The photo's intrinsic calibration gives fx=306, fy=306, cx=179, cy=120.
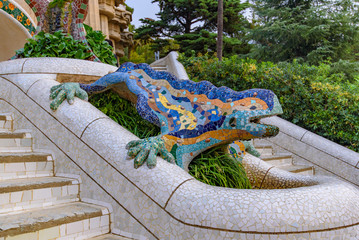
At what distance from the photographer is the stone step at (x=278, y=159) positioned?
494cm

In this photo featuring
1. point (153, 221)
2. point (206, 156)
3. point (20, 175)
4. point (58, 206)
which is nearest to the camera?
point (153, 221)

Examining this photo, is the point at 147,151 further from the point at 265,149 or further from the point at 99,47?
the point at 265,149

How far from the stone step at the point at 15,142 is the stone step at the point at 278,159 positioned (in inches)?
130

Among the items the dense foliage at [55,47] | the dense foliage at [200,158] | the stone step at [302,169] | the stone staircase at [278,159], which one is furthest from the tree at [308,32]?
the dense foliage at [200,158]

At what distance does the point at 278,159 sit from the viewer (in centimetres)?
515

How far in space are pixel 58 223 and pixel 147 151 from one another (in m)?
0.86

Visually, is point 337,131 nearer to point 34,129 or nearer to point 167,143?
point 167,143

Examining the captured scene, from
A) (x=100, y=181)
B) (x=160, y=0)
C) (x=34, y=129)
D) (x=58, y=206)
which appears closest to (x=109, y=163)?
(x=100, y=181)

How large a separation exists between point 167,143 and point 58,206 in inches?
43.6

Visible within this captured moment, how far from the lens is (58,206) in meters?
2.64

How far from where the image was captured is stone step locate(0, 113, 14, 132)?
3555 millimetres

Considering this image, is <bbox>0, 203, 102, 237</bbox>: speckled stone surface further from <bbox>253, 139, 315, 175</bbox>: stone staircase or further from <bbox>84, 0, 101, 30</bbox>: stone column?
<bbox>84, 0, 101, 30</bbox>: stone column

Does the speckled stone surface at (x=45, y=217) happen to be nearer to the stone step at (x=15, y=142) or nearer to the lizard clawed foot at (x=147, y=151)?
the lizard clawed foot at (x=147, y=151)

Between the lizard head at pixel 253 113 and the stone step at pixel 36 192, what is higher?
the lizard head at pixel 253 113
